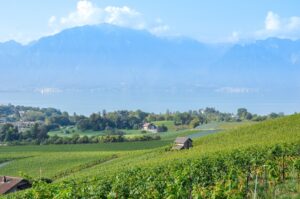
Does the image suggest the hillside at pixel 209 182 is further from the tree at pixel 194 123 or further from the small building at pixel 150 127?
the small building at pixel 150 127

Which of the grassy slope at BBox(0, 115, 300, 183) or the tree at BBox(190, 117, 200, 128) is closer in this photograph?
the grassy slope at BBox(0, 115, 300, 183)

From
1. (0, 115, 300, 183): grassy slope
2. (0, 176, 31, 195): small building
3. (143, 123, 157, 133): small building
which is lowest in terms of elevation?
(0, 176, 31, 195): small building

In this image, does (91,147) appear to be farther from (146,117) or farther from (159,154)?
(146,117)

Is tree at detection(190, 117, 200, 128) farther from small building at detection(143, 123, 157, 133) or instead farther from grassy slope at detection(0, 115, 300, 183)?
grassy slope at detection(0, 115, 300, 183)

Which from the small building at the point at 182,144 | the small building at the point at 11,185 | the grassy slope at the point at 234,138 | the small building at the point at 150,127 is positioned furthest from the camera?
the small building at the point at 150,127

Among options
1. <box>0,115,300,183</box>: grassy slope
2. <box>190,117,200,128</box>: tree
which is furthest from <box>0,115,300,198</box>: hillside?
<box>190,117,200,128</box>: tree

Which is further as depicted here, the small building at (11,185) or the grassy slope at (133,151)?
the grassy slope at (133,151)

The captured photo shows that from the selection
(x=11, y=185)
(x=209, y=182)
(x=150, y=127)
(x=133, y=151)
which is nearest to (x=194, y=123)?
(x=150, y=127)

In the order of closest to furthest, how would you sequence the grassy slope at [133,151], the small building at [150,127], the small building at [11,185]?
the small building at [11,185] → the grassy slope at [133,151] → the small building at [150,127]

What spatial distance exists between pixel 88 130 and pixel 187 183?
83565 millimetres

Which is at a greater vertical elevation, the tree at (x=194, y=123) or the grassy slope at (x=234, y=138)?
the tree at (x=194, y=123)

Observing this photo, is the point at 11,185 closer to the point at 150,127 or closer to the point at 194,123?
the point at 150,127

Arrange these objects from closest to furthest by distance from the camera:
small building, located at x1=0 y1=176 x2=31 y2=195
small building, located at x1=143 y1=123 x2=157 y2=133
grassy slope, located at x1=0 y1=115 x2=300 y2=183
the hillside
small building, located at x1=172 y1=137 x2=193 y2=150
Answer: the hillside, small building, located at x1=0 y1=176 x2=31 y2=195, grassy slope, located at x1=0 y1=115 x2=300 y2=183, small building, located at x1=172 y1=137 x2=193 y2=150, small building, located at x1=143 y1=123 x2=157 y2=133

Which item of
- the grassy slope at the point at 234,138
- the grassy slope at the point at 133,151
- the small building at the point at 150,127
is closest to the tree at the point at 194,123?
the small building at the point at 150,127
